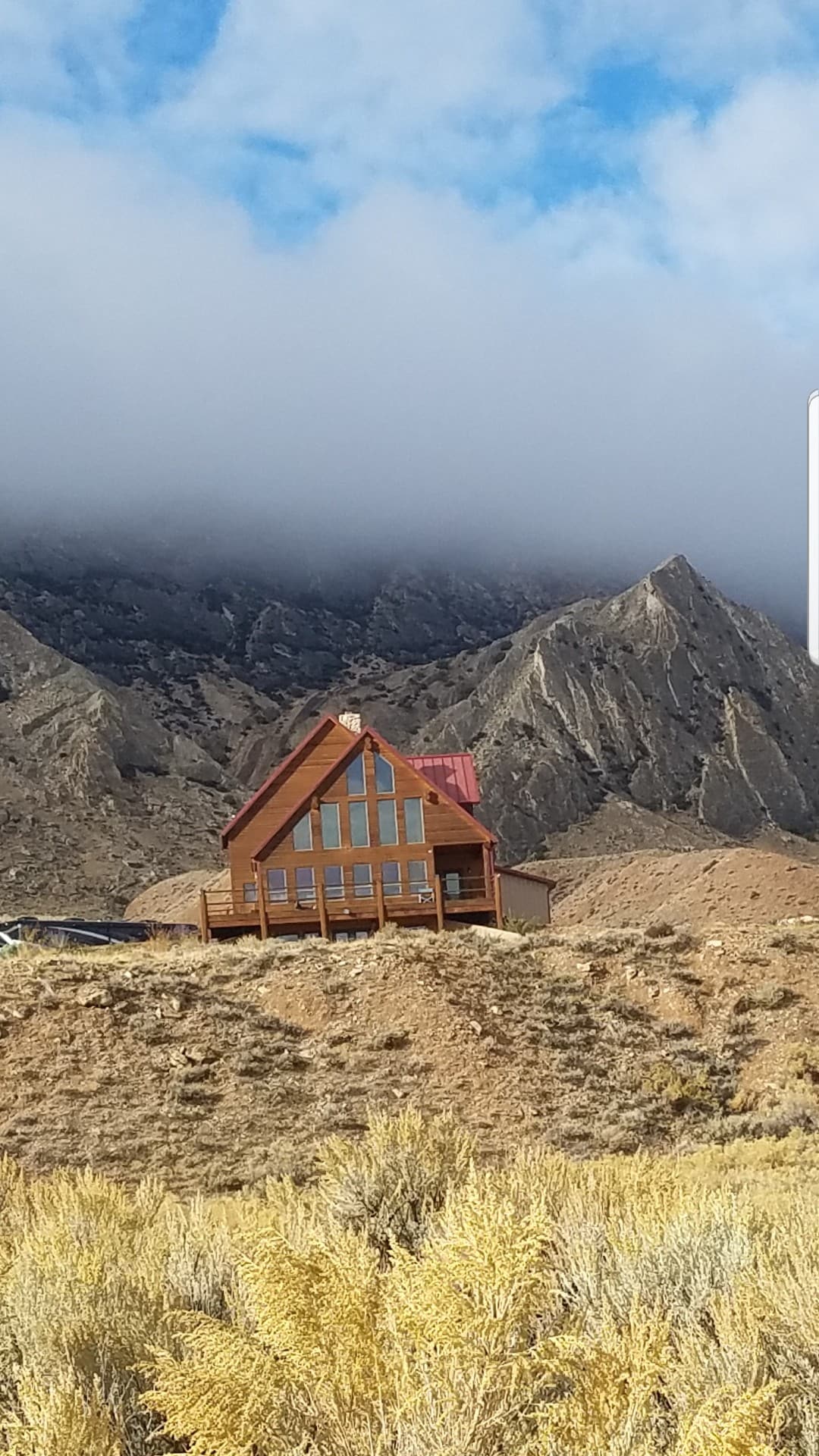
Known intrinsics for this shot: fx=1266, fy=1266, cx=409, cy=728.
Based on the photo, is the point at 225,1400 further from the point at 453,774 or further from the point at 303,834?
the point at 453,774

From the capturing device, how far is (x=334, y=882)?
35.7m

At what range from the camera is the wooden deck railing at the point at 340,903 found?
34.1m

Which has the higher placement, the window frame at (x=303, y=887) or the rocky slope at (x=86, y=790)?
the rocky slope at (x=86, y=790)

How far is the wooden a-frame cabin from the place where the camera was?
3453cm

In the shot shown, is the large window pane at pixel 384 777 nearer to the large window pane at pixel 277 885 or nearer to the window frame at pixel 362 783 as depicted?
the window frame at pixel 362 783

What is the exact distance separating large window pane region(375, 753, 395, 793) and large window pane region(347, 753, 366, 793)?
417 millimetres

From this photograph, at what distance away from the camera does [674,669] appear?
3639 inches

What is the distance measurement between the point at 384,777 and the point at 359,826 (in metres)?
1.59

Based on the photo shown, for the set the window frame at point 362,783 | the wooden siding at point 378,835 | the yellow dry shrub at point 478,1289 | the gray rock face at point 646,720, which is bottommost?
the yellow dry shrub at point 478,1289

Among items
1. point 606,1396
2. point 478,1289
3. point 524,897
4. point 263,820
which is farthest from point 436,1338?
point 524,897

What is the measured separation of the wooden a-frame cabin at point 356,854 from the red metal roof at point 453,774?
50cm

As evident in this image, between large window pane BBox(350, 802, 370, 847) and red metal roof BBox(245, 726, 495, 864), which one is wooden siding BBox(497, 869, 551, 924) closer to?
red metal roof BBox(245, 726, 495, 864)

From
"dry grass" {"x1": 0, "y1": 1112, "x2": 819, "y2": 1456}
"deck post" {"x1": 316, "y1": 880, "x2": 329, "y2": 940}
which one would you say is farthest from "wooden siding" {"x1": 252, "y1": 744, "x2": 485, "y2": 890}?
"dry grass" {"x1": 0, "y1": 1112, "x2": 819, "y2": 1456}

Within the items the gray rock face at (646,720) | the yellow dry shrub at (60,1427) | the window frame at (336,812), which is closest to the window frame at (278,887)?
the window frame at (336,812)
